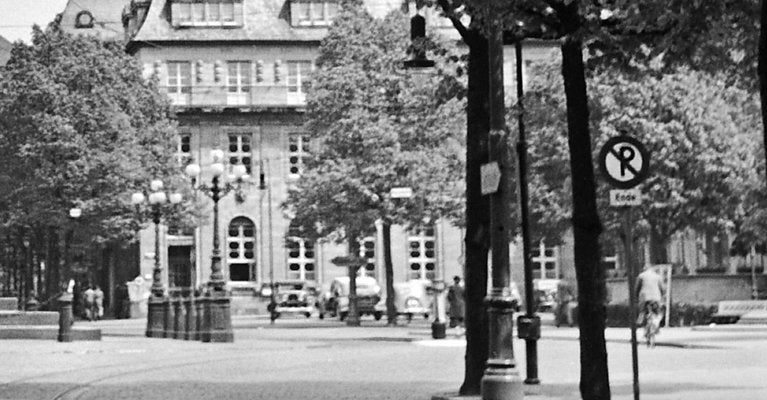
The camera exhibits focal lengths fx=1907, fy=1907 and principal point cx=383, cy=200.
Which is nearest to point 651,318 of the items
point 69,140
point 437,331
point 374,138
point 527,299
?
point 437,331

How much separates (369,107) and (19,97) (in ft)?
50.1

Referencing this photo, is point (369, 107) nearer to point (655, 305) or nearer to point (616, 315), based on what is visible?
point (616, 315)

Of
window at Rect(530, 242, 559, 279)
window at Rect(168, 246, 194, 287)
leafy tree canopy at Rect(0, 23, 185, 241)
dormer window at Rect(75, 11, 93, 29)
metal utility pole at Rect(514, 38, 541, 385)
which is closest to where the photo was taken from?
metal utility pole at Rect(514, 38, 541, 385)

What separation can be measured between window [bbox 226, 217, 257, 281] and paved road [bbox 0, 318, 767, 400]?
44595 mm

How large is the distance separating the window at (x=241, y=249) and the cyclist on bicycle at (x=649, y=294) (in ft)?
188

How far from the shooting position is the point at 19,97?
7056 cm

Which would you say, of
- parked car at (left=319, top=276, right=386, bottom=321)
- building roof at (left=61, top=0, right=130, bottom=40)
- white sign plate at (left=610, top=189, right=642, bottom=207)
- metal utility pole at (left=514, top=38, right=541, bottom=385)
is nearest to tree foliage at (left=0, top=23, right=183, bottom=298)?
parked car at (left=319, top=276, right=386, bottom=321)

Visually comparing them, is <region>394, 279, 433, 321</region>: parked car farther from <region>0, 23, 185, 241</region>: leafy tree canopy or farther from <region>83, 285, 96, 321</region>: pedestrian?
<region>83, 285, 96, 321</region>: pedestrian

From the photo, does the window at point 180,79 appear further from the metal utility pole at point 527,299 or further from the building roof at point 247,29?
the metal utility pole at point 527,299

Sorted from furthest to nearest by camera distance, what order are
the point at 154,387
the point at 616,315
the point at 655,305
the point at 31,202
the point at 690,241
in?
the point at 690,241 < the point at 31,202 < the point at 616,315 < the point at 655,305 < the point at 154,387

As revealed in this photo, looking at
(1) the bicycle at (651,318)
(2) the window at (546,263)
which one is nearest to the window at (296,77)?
(2) the window at (546,263)

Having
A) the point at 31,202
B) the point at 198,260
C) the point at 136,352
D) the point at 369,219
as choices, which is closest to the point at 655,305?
the point at 136,352

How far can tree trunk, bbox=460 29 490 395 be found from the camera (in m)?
21.0

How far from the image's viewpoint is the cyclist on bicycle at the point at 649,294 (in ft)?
122
